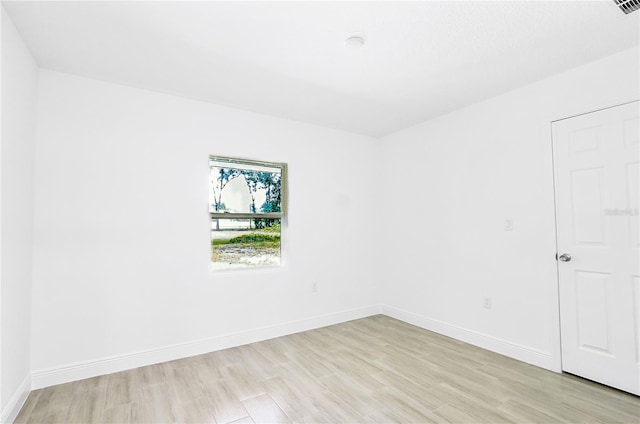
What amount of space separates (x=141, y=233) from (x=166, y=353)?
117 cm

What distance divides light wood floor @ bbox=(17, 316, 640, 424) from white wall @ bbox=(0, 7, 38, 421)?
344mm

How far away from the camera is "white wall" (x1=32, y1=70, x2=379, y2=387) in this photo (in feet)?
8.56

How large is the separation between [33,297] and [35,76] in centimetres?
177

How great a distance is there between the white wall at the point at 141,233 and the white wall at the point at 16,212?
5.8 inches

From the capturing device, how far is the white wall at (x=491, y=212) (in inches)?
109

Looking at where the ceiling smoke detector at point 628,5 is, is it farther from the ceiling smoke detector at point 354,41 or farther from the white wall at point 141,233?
the white wall at point 141,233

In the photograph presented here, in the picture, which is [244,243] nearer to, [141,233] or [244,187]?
[244,187]

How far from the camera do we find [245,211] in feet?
11.9

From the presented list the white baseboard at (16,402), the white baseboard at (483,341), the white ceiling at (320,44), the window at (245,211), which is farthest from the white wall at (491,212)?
the white baseboard at (16,402)

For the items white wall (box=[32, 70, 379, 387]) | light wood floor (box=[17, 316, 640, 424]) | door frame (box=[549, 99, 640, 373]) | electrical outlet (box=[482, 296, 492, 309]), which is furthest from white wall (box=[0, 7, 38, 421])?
door frame (box=[549, 99, 640, 373])

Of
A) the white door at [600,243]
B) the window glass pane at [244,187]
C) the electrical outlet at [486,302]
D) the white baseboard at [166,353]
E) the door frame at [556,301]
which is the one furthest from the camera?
the window glass pane at [244,187]

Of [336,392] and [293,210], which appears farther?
[293,210]

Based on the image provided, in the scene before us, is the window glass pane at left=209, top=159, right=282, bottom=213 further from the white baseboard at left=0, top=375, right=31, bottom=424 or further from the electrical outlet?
the electrical outlet

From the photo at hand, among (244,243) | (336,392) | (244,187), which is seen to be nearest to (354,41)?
(244,187)
